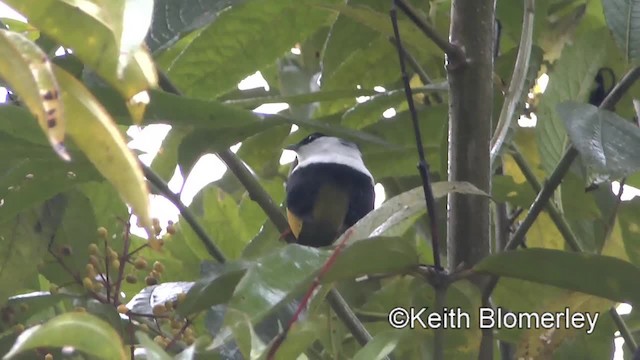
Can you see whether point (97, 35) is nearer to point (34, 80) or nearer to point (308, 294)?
point (34, 80)

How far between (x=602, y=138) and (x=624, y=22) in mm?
168

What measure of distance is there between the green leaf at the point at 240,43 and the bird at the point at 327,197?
0.45 m

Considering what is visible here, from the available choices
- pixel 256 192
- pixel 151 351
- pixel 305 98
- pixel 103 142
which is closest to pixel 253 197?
pixel 256 192

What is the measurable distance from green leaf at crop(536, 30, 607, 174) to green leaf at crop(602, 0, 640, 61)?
0.12 meters

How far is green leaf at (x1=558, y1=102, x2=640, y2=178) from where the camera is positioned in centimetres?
96

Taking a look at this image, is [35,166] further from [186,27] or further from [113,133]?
[113,133]

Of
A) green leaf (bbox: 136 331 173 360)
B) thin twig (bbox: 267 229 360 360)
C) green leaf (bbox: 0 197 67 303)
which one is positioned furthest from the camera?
green leaf (bbox: 0 197 67 303)

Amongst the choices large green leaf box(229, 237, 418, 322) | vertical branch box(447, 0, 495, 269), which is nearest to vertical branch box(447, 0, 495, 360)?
vertical branch box(447, 0, 495, 269)

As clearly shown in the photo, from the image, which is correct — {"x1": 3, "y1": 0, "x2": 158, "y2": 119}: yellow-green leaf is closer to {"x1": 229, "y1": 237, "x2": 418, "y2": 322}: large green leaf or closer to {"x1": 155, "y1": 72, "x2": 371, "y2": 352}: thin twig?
{"x1": 229, "y1": 237, "x2": 418, "y2": 322}: large green leaf

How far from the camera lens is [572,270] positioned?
92 centimetres

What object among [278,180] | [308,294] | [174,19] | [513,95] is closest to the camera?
[308,294]

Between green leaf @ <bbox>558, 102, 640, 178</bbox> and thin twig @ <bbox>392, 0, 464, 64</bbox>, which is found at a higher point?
thin twig @ <bbox>392, 0, 464, 64</bbox>

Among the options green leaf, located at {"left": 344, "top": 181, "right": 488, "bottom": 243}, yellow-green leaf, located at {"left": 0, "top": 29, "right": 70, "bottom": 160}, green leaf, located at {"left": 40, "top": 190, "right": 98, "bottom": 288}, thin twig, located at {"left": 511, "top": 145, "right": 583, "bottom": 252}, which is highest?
yellow-green leaf, located at {"left": 0, "top": 29, "right": 70, "bottom": 160}

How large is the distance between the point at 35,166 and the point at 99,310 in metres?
0.17
